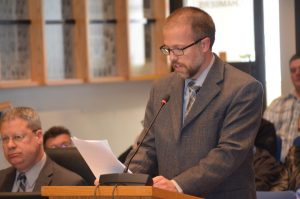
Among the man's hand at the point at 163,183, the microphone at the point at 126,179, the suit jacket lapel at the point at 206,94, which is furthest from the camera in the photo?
the suit jacket lapel at the point at 206,94

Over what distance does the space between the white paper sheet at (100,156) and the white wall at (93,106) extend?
3987 mm

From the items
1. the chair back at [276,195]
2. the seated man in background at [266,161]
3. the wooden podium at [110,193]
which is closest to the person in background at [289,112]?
the seated man in background at [266,161]

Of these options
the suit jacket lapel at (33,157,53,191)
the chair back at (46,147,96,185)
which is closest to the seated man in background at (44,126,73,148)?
the chair back at (46,147,96,185)

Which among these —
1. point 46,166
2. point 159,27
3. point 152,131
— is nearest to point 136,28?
point 159,27

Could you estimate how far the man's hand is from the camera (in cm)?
289

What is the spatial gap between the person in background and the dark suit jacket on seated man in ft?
12.0

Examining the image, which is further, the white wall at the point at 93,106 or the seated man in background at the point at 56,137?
the white wall at the point at 93,106

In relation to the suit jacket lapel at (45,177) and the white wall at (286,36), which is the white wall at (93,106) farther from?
the suit jacket lapel at (45,177)

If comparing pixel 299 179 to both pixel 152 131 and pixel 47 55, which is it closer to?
pixel 152 131

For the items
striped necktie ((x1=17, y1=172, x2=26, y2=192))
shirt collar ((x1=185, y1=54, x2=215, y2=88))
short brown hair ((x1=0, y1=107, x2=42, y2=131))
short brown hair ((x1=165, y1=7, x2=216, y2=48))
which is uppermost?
short brown hair ((x1=165, y1=7, x2=216, y2=48))

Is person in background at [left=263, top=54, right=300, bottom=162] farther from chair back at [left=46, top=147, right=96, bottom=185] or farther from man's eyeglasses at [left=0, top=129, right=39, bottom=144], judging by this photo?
man's eyeglasses at [left=0, top=129, right=39, bottom=144]

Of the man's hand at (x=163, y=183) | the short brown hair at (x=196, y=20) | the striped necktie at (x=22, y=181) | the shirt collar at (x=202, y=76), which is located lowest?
the striped necktie at (x=22, y=181)

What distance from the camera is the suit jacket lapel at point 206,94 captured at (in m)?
3.14

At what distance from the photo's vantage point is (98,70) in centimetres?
741
